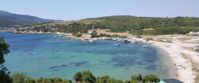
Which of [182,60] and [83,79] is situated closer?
[83,79]

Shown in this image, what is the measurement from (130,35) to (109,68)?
94.7 metres

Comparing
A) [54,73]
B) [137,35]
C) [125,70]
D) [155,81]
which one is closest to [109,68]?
[125,70]

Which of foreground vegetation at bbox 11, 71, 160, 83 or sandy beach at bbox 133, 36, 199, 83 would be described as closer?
foreground vegetation at bbox 11, 71, 160, 83

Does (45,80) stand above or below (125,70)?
above

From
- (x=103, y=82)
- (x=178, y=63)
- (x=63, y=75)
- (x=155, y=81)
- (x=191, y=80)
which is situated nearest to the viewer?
(x=103, y=82)

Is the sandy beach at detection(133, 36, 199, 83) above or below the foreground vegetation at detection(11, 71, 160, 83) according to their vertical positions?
below

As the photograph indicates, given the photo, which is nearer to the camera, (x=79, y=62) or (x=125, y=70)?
(x=125, y=70)

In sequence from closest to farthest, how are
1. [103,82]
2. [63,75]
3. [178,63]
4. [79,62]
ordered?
1. [103,82]
2. [63,75]
3. [178,63]
4. [79,62]

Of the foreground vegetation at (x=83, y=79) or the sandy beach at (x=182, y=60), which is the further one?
the sandy beach at (x=182, y=60)

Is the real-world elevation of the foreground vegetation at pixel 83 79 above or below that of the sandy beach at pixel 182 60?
above

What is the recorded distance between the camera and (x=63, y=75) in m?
75.4

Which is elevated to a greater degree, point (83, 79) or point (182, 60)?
point (83, 79)

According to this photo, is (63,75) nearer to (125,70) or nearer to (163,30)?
(125,70)

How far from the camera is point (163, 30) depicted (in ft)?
566
